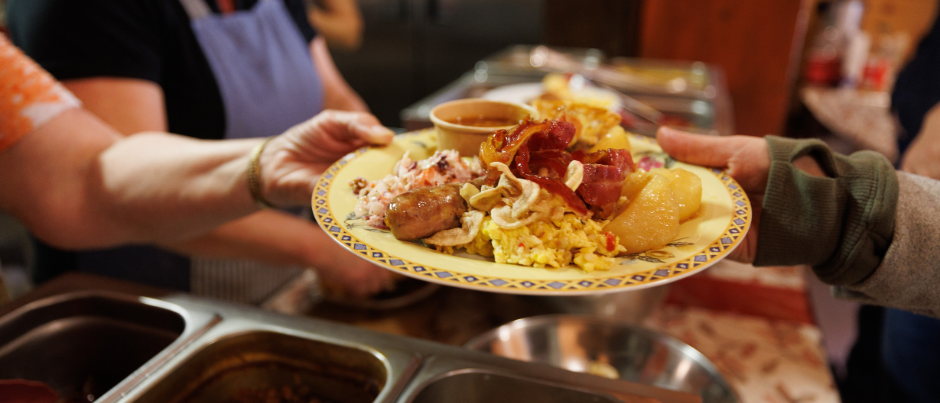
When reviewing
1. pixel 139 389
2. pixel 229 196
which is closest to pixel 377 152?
pixel 229 196

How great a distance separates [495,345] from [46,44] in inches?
63.9

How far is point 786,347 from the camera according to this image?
1913 mm

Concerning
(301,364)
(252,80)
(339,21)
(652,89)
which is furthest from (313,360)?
(339,21)

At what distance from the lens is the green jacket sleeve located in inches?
44.4

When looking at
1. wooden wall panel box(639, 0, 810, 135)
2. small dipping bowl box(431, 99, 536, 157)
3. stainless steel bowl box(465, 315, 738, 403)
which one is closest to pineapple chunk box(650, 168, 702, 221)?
A: small dipping bowl box(431, 99, 536, 157)

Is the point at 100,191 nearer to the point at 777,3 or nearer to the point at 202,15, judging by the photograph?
the point at 202,15

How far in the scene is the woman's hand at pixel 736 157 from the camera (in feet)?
4.08

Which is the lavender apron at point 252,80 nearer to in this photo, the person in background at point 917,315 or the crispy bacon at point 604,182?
the crispy bacon at point 604,182

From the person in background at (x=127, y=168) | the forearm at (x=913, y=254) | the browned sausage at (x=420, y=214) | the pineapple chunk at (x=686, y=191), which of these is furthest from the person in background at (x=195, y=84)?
the forearm at (x=913, y=254)

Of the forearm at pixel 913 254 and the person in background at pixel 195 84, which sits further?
the person in background at pixel 195 84

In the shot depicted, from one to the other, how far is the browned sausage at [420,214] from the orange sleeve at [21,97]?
1.08m

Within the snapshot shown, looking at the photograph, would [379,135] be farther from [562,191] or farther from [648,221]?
[648,221]

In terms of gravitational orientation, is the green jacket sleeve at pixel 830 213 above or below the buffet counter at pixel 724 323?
above

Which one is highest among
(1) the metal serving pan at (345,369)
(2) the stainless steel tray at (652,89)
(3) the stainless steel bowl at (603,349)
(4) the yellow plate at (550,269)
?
(4) the yellow plate at (550,269)
